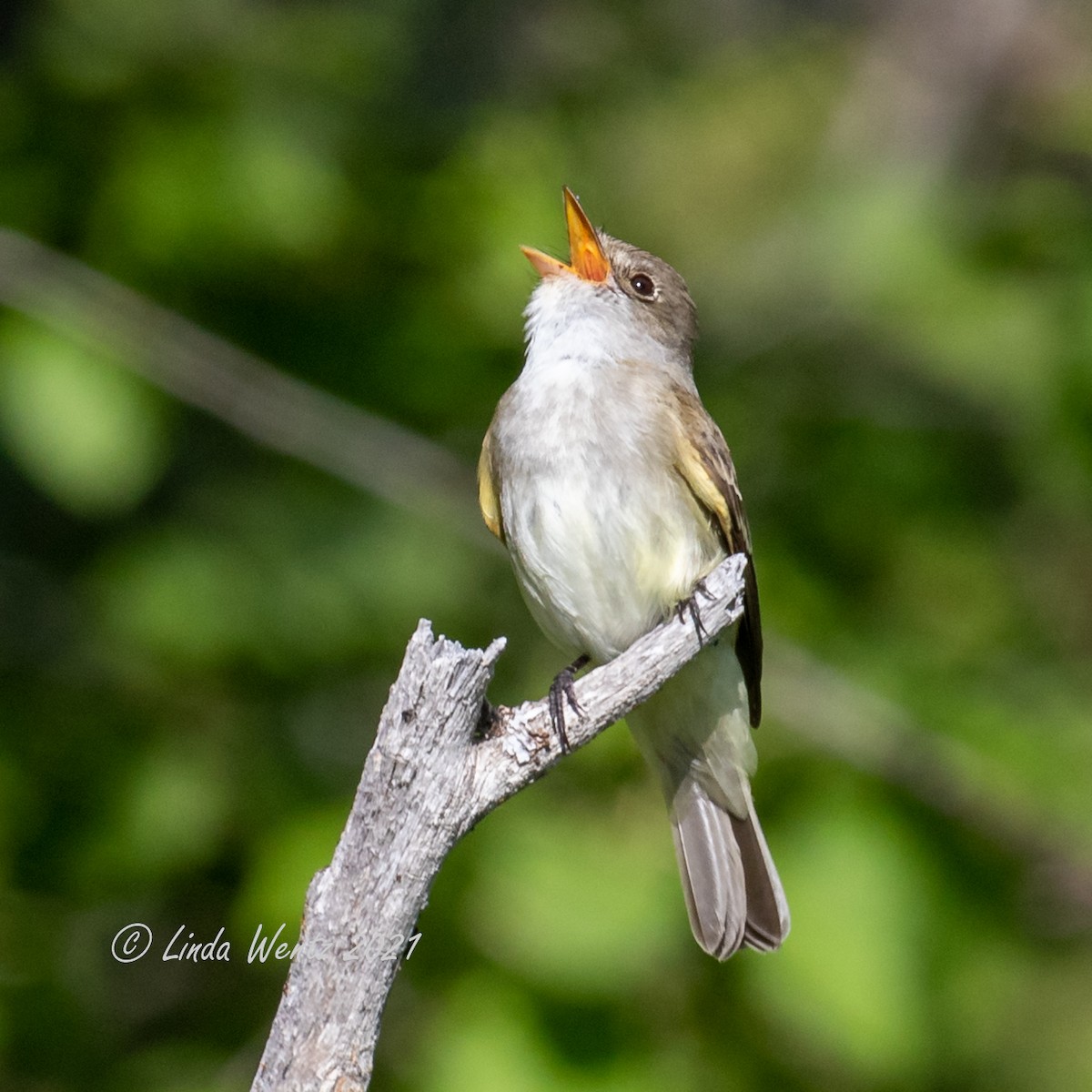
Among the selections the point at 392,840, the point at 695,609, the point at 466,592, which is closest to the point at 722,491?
the point at 695,609

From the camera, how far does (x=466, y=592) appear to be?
5.29 m

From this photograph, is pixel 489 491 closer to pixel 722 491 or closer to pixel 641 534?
pixel 641 534

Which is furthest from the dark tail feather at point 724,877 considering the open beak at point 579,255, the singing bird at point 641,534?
the open beak at point 579,255

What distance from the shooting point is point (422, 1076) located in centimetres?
395

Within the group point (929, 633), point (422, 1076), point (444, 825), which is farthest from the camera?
point (929, 633)

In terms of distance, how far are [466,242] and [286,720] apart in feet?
5.16

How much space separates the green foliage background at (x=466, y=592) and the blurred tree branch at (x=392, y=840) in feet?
3.38

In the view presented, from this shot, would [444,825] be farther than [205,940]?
No

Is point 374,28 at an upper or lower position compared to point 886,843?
upper

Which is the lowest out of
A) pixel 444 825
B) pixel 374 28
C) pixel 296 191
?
pixel 444 825

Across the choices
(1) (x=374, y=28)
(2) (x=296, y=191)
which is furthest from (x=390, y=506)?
(1) (x=374, y=28)

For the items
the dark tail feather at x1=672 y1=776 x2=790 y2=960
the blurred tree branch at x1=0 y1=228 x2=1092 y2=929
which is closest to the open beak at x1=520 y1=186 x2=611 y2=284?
the blurred tree branch at x1=0 y1=228 x2=1092 y2=929

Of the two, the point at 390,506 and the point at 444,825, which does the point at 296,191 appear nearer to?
A: the point at 390,506

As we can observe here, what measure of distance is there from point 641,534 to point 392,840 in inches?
57.8
